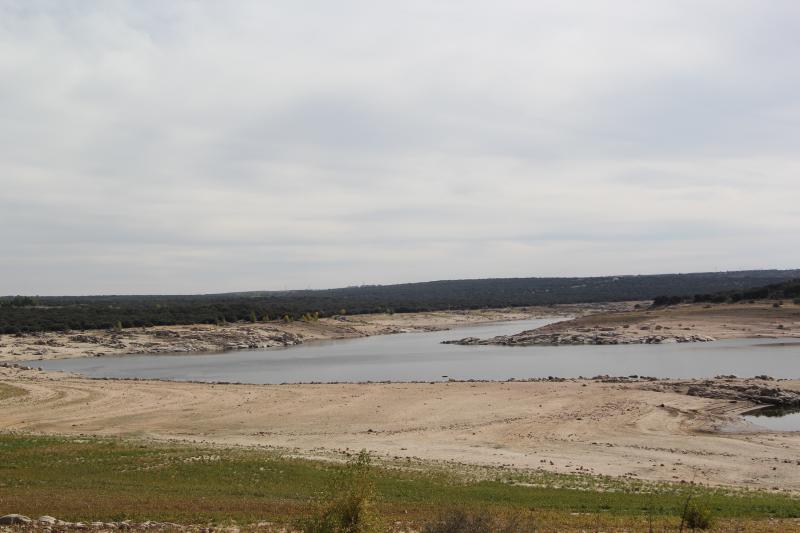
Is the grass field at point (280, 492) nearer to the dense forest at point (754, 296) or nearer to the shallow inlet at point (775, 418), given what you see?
the shallow inlet at point (775, 418)

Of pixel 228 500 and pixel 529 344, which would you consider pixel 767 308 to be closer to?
pixel 529 344

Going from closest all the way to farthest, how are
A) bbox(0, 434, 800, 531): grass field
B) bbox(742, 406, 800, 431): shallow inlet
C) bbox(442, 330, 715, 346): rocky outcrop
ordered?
bbox(0, 434, 800, 531): grass field → bbox(742, 406, 800, 431): shallow inlet → bbox(442, 330, 715, 346): rocky outcrop

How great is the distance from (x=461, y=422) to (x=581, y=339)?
2202 inches

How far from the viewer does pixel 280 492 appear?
697 inches

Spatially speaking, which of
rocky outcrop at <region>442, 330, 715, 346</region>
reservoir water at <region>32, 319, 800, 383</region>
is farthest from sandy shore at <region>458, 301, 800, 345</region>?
reservoir water at <region>32, 319, 800, 383</region>

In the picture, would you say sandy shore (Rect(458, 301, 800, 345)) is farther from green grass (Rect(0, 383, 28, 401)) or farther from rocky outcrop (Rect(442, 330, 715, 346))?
green grass (Rect(0, 383, 28, 401))

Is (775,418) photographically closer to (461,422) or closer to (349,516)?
(461,422)

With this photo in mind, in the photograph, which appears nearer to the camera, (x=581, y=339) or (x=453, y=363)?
(x=453, y=363)

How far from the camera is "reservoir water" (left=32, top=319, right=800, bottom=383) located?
5694 centimetres

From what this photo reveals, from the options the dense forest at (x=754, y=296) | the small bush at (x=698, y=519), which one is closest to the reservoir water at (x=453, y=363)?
the dense forest at (x=754, y=296)

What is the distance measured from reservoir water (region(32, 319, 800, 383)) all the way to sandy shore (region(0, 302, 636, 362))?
5224 millimetres

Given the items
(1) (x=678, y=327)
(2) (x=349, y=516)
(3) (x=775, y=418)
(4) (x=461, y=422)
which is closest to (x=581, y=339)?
(1) (x=678, y=327)

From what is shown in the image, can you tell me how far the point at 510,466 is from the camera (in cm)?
2342

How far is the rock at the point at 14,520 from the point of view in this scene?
1260 centimetres
